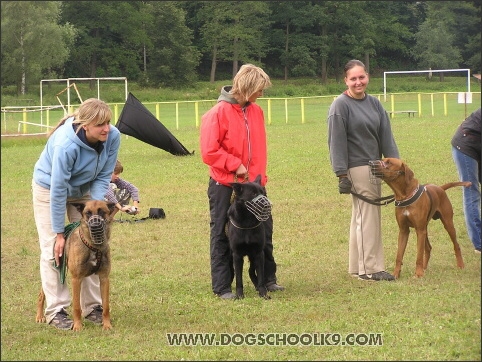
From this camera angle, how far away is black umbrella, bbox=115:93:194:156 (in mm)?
20766

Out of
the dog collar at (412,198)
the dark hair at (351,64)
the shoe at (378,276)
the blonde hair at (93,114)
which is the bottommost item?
the shoe at (378,276)

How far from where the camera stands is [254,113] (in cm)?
759

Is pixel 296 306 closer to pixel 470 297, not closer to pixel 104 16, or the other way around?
pixel 470 297

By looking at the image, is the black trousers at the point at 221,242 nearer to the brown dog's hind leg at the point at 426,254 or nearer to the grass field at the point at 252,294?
the grass field at the point at 252,294

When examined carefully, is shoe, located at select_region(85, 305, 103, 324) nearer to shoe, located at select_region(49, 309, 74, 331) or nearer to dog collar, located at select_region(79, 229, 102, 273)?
shoe, located at select_region(49, 309, 74, 331)

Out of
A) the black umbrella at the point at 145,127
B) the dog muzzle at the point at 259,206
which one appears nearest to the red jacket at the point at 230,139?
the dog muzzle at the point at 259,206

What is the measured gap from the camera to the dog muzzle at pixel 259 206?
7.12m

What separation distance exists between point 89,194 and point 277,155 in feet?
46.8

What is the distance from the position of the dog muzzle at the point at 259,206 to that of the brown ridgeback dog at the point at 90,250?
4.08ft

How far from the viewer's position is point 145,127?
21.0 meters

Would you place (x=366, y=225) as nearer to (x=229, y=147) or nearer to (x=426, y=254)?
(x=426, y=254)

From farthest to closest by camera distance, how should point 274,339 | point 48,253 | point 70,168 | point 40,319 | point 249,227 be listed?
1. point 249,227
2. point 40,319
3. point 48,253
4. point 70,168
5. point 274,339

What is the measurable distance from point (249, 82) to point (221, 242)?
4.92 ft

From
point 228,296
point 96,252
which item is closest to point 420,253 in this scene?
point 228,296
